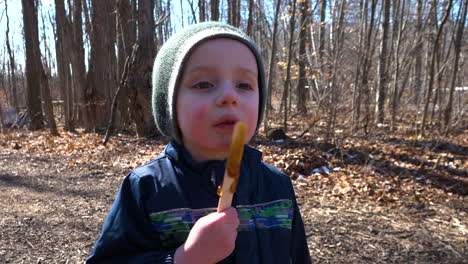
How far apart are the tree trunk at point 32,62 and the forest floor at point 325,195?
455cm

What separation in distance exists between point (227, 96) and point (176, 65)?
26 centimetres

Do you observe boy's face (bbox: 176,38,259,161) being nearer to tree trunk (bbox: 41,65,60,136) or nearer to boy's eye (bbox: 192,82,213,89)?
boy's eye (bbox: 192,82,213,89)

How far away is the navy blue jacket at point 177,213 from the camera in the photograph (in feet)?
3.69

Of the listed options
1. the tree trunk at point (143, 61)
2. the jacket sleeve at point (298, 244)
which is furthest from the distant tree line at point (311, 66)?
the jacket sleeve at point (298, 244)

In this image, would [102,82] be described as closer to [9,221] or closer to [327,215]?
[9,221]

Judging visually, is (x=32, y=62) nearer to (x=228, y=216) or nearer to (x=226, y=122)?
(x=226, y=122)

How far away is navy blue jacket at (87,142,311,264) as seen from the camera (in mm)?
1126

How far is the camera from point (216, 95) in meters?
1.11

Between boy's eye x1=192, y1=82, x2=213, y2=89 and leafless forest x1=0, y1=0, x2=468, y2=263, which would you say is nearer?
boy's eye x1=192, y1=82, x2=213, y2=89

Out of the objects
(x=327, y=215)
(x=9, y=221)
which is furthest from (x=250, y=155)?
(x=9, y=221)

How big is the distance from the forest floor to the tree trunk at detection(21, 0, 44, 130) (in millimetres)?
4551

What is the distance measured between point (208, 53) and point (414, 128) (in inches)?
398

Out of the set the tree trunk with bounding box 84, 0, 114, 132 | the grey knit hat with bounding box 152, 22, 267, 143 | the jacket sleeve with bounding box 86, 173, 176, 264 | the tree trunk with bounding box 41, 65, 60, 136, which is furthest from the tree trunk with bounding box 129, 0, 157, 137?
the jacket sleeve with bounding box 86, 173, 176, 264

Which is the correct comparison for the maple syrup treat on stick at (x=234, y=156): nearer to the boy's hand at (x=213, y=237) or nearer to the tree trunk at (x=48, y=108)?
the boy's hand at (x=213, y=237)
